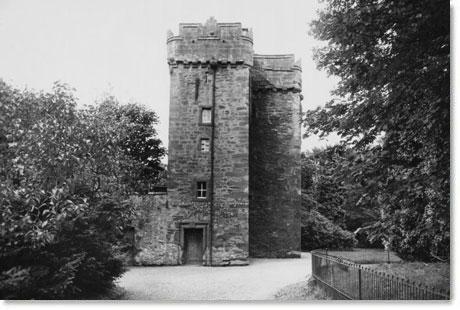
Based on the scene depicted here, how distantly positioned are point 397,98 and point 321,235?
12.9 m

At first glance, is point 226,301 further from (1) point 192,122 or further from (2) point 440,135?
(1) point 192,122

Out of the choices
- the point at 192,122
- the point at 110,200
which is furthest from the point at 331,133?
the point at 192,122

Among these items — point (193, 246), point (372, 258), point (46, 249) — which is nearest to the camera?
point (46, 249)

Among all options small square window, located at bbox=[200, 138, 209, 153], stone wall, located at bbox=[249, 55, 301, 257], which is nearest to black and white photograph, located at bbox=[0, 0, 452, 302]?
small square window, located at bbox=[200, 138, 209, 153]

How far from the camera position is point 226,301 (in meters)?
5.94

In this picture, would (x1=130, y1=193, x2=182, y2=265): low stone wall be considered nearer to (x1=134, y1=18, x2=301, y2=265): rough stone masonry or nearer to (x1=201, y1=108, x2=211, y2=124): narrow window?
(x1=134, y1=18, x2=301, y2=265): rough stone masonry

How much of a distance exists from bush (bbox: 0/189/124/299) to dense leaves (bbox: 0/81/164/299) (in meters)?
0.01

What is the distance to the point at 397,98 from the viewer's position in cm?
633

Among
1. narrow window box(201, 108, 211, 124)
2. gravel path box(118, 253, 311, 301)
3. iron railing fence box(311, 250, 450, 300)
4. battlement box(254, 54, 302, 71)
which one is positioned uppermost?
battlement box(254, 54, 302, 71)

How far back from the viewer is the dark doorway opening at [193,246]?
13516 mm

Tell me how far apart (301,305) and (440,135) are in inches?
107

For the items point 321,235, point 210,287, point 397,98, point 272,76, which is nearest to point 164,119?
point 210,287

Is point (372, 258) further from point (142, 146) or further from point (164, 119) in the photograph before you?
point (142, 146)

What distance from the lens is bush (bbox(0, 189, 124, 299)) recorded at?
18.7 ft
